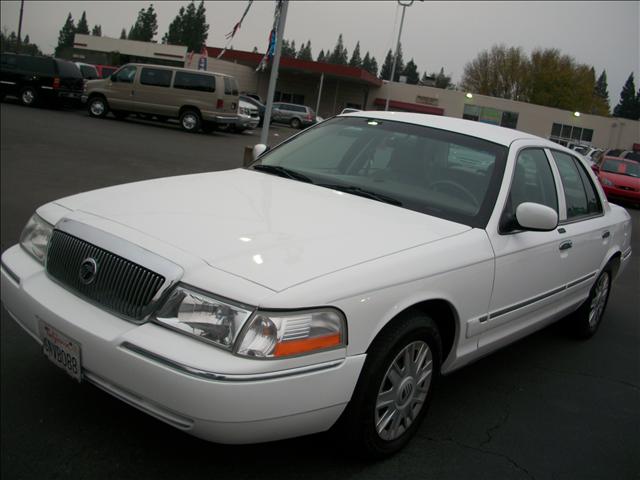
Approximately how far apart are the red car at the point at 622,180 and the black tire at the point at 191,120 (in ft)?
43.6

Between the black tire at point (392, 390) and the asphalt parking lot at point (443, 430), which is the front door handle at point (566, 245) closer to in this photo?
the asphalt parking lot at point (443, 430)

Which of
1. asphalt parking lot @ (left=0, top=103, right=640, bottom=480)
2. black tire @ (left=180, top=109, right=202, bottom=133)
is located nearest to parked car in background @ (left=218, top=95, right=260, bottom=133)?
black tire @ (left=180, top=109, right=202, bottom=133)

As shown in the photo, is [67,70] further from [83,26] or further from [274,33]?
[83,26]

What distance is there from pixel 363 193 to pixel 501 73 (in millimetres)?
83514

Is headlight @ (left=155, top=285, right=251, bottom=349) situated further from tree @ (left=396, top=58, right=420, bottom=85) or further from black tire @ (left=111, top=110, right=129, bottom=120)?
tree @ (left=396, top=58, right=420, bottom=85)

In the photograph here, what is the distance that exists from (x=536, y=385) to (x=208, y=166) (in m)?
11.1

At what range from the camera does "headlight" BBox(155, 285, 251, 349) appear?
2.44m

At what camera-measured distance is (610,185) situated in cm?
1902

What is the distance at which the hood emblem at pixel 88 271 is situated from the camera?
110 inches

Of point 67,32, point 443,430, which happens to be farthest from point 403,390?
point 67,32

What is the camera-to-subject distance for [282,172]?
13.6 ft

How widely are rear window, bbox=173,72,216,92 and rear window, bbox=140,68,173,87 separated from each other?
34 cm

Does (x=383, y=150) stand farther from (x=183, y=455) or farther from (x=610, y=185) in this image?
(x=610, y=185)

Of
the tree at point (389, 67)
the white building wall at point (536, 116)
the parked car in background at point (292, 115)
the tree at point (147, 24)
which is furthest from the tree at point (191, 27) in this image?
the parked car in background at point (292, 115)
